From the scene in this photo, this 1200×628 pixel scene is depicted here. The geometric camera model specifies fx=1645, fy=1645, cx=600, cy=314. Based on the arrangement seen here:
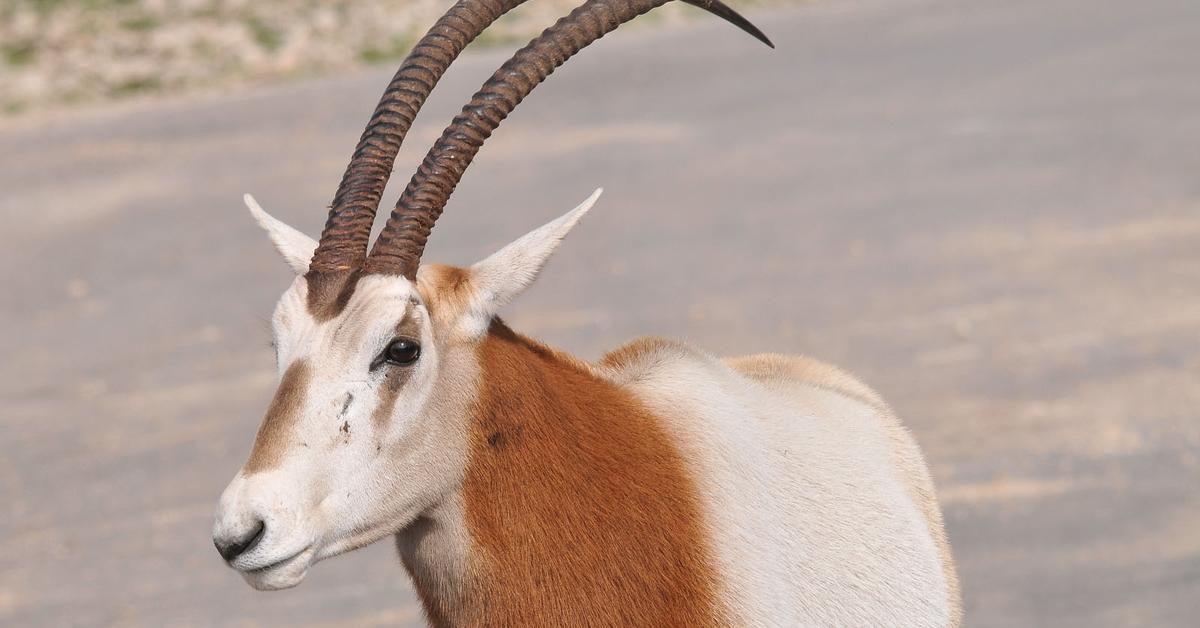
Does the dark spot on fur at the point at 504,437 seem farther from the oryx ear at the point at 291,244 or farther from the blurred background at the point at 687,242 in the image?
the blurred background at the point at 687,242

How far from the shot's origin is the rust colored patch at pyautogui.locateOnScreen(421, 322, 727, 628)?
4.38 meters

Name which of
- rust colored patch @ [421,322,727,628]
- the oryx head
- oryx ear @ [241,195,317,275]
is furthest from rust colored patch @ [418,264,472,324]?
oryx ear @ [241,195,317,275]

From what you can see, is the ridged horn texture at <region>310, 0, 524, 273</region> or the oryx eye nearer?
the oryx eye

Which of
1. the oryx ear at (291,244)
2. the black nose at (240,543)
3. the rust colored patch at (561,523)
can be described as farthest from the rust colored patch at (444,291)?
the black nose at (240,543)

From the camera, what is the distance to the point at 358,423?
416cm

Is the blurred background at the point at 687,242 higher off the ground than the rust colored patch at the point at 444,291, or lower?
lower

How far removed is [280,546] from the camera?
3982mm

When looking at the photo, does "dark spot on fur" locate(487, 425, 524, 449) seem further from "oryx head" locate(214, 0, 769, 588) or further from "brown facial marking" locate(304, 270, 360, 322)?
"brown facial marking" locate(304, 270, 360, 322)

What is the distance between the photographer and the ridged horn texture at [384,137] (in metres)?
4.43

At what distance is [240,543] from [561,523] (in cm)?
91

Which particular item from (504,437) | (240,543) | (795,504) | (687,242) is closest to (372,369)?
(504,437)

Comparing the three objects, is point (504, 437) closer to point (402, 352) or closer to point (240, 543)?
point (402, 352)

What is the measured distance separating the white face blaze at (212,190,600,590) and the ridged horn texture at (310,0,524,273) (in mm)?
161

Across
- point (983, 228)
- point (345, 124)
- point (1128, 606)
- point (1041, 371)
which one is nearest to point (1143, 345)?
point (1041, 371)
